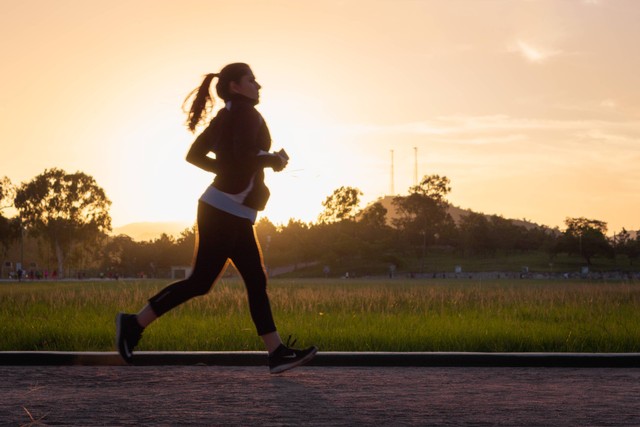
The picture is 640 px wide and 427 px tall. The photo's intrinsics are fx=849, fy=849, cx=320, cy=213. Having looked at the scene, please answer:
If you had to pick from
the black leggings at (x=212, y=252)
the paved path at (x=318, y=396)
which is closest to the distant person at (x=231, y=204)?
the black leggings at (x=212, y=252)

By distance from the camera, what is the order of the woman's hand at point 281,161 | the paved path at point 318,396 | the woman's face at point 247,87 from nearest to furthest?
the paved path at point 318,396 < the woman's hand at point 281,161 < the woman's face at point 247,87

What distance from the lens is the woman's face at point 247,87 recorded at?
609 cm

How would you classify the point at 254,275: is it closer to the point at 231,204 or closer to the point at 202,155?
the point at 231,204

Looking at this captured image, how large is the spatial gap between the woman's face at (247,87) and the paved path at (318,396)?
2.08 m

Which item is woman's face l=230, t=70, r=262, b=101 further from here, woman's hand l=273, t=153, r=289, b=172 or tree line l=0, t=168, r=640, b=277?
tree line l=0, t=168, r=640, b=277

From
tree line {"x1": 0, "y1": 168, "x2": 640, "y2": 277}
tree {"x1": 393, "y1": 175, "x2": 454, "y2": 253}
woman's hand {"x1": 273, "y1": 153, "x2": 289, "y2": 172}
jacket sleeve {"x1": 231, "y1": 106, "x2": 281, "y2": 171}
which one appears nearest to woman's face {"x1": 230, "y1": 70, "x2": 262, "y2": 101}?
jacket sleeve {"x1": 231, "y1": 106, "x2": 281, "y2": 171}

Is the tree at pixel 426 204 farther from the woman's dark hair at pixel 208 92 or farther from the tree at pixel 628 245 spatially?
the woman's dark hair at pixel 208 92

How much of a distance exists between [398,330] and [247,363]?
3.18 meters

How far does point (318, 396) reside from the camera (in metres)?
5.57

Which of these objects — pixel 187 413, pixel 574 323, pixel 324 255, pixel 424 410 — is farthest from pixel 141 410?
pixel 324 255

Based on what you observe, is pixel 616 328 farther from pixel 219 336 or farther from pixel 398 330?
pixel 219 336

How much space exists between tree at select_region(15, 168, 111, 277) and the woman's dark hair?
83839 mm

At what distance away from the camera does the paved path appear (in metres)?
4.79

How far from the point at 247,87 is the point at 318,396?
223 cm
